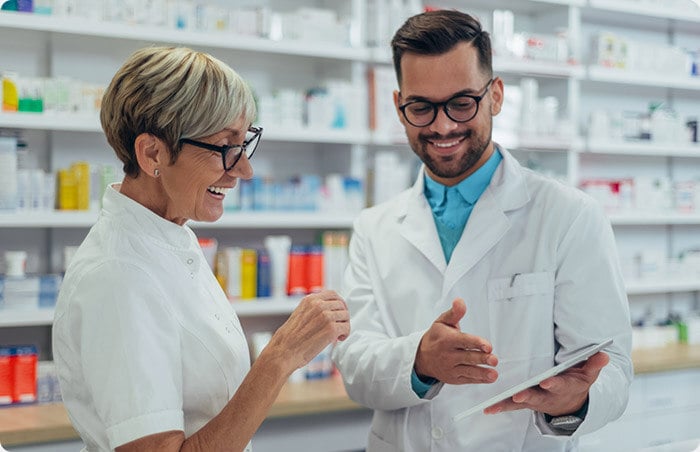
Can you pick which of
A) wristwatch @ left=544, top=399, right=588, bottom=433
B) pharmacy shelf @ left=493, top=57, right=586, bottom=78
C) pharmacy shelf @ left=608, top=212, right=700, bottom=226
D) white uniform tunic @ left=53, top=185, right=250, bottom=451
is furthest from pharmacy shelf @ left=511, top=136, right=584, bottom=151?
white uniform tunic @ left=53, top=185, right=250, bottom=451

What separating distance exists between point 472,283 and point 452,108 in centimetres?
45

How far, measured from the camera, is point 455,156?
6.93 ft

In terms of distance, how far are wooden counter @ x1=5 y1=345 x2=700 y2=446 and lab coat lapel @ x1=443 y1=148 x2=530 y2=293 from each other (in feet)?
4.78


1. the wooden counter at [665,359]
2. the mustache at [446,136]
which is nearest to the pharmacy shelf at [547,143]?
the wooden counter at [665,359]

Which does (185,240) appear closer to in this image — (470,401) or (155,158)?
(155,158)

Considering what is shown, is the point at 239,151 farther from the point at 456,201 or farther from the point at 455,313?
the point at 456,201

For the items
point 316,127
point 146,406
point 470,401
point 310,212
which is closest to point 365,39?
point 316,127

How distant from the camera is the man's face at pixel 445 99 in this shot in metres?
2.07

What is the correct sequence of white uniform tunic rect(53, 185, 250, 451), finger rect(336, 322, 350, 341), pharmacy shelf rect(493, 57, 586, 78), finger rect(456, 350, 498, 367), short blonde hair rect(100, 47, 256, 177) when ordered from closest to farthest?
white uniform tunic rect(53, 185, 250, 451) → short blonde hair rect(100, 47, 256, 177) → finger rect(336, 322, 350, 341) → finger rect(456, 350, 498, 367) → pharmacy shelf rect(493, 57, 586, 78)

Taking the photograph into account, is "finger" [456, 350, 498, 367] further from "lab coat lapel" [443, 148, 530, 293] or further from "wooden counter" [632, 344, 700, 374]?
"wooden counter" [632, 344, 700, 374]

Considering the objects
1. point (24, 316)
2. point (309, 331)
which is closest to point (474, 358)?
point (309, 331)

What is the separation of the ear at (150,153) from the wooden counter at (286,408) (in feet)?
5.93

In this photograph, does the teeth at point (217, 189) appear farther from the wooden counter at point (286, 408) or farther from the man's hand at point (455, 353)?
the wooden counter at point (286, 408)

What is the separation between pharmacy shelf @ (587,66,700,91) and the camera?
15.5 feet
